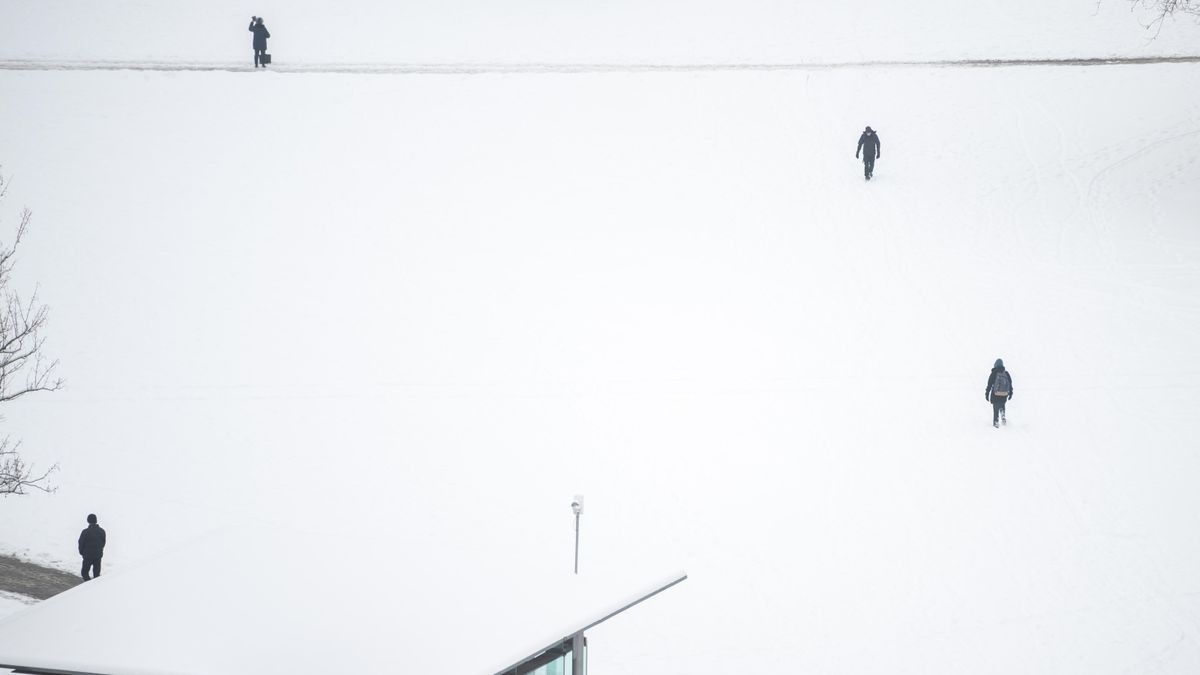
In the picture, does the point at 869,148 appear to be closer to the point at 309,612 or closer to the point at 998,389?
the point at 998,389

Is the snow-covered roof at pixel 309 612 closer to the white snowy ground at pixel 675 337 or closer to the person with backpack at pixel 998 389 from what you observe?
the white snowy ground at pixel 675 337

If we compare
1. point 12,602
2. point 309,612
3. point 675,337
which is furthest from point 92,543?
point 675,337

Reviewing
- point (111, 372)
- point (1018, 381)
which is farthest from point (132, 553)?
point (1018, 381)

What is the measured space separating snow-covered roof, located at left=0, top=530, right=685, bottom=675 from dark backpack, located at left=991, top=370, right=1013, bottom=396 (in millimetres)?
10230

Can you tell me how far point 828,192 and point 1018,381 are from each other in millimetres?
9372

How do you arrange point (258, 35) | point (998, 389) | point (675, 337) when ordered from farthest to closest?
point (258, 35) < point (675, 337) < point (998, 389)

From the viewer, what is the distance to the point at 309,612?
7.51m

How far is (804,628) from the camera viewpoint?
12.8 m

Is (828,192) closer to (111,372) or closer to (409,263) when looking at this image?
(409,263)

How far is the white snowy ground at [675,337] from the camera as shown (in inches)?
Answer: 545

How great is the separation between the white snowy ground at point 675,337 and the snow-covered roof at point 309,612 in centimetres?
28

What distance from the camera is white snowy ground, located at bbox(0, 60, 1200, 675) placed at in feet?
45.4

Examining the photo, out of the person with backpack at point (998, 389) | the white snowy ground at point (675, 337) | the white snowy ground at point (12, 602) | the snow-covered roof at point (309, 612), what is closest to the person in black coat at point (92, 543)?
the white snowy ground at point (12, 602)

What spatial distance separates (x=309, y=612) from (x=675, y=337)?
1422cm
